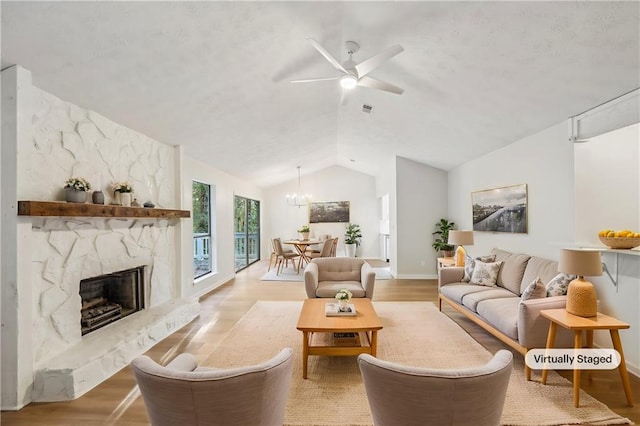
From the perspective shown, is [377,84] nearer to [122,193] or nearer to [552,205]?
[552,205]

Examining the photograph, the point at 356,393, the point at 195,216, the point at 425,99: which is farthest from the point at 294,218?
the point at 356,393

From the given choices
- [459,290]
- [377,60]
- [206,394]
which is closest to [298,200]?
[459,290]

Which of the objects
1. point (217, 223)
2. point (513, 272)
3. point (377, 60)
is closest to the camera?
point (377, 60)

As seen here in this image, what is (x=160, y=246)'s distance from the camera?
424 cm

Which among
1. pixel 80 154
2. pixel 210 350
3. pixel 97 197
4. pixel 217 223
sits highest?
pixel 80 154

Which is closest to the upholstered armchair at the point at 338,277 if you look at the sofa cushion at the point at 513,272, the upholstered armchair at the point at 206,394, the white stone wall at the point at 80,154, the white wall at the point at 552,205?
the sofa cushion at the point at 513,272

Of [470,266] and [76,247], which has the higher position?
[76,247]

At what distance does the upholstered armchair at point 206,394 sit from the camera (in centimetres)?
130

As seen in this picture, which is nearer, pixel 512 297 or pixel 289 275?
pixel 512 297

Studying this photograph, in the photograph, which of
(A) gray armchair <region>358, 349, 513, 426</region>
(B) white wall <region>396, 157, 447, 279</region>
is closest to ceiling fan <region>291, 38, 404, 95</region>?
(A) gray armchair <region>358, 349, 513, 426</region>

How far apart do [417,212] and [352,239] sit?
10.1 ft

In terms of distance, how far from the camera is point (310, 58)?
304 centimetres

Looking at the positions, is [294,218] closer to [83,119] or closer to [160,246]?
[160,246]

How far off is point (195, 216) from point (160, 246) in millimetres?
1466
